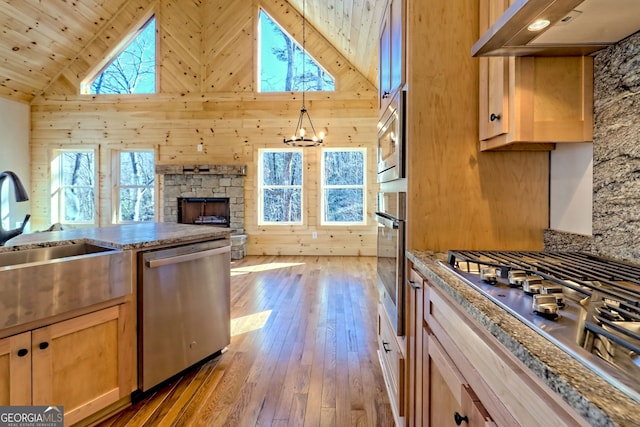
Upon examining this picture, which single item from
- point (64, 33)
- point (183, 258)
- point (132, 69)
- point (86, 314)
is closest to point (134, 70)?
point (132, 69)

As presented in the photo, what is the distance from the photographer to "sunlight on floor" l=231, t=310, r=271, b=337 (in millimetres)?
2902

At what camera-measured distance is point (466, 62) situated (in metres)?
1.44

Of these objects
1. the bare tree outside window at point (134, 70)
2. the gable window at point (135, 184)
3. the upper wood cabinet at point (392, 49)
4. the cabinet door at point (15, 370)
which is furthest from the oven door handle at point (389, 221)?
the bare tree outside window at point (134, 70)

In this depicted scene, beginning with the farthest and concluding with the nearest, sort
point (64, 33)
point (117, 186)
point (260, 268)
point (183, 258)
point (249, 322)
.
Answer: point (117, 186)
point (64, 33)
point (260, 268)
point (249, 322)
point (183, 258)

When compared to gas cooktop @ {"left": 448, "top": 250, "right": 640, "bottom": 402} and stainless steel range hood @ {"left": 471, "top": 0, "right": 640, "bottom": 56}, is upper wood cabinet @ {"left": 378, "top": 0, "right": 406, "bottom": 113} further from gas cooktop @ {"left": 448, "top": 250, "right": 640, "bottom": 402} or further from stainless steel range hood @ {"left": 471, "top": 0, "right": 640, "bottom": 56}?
gas cooktop @ {"left": 448, "top": 250, "right": 640, "bottom": 402}

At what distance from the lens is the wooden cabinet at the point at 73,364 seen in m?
1.38

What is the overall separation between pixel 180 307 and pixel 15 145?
702 centimetres

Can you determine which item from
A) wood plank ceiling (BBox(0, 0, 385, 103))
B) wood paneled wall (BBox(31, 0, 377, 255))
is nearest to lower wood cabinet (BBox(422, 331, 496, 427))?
wood plank ceiling (BBox(0, 0, 385, 103))

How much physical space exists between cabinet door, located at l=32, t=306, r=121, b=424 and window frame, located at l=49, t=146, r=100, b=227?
6164 mm

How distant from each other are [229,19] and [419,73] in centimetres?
655

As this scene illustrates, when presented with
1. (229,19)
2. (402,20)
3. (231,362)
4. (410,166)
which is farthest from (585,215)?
(229,19)

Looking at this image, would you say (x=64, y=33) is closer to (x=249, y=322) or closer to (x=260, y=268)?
(x=260, y=268)

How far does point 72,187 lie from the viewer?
6840 mm

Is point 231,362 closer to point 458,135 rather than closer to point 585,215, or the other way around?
point 458,135
